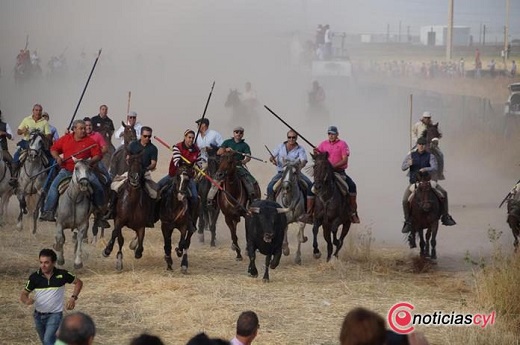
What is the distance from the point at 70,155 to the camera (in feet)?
61.3

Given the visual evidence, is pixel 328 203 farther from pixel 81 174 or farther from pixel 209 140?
pixel 81 174

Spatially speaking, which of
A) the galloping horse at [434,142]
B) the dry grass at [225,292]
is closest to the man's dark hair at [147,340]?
the dry grass at [225,292]

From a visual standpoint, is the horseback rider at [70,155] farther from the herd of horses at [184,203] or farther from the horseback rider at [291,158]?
the horseback rider at [291,158]

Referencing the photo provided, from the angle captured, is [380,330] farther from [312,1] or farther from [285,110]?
[312,1]

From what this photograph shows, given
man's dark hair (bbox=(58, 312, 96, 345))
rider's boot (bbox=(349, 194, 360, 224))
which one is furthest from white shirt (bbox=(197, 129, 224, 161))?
man's dark hair (bbox=(58, 312, 96, 345))

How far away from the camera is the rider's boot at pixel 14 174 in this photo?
75.2 ft

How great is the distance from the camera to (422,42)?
9444 cm

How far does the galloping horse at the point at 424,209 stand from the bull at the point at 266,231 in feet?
11.8

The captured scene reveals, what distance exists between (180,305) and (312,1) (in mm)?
65447

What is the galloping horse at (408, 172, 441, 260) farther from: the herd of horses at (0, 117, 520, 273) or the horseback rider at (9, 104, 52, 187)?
the horseback rider at (9, 104, 52, 187)

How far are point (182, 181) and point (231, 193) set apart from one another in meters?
2.05

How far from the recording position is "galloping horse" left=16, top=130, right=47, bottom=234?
22.3m

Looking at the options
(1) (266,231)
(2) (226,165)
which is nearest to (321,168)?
(2) (226,165)

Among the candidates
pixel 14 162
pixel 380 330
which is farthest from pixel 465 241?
pixel 380 330
